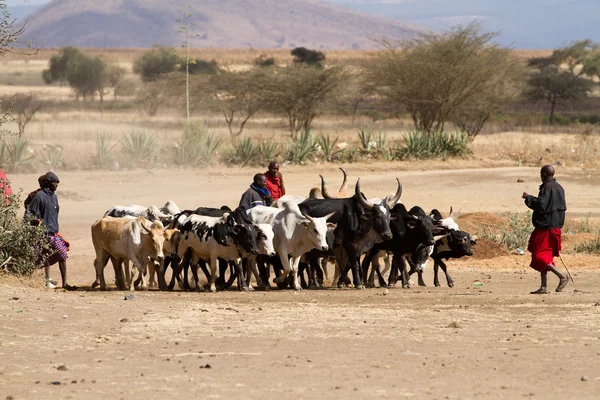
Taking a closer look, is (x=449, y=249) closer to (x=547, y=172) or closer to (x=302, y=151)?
(x=547, y=172)

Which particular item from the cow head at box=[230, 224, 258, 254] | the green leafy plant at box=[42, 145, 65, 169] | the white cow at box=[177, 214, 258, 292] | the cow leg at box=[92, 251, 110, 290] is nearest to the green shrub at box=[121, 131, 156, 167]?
the green leafy plant at box=[42, 145, 65, 169]

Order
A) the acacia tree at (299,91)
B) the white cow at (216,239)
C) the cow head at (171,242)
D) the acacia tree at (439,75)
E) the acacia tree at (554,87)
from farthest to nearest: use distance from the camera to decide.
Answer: the acacia tree at (554,87), the acacia tree at (299,91), the acacia tree at (439,75), the cow head at (171,242), the white cow at (216,239)

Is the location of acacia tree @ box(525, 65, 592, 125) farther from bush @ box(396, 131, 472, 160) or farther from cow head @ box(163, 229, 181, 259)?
cow head @ box(163, 229, 181, 259)

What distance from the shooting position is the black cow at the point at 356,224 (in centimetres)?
1445

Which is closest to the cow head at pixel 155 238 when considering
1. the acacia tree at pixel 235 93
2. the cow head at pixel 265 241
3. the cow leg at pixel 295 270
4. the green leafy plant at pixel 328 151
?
the cow head at pixel 265 241

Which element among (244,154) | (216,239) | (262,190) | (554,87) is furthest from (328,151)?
(554,87)

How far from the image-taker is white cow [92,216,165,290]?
46.2 ft

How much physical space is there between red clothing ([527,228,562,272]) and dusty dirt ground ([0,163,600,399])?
1.51ft

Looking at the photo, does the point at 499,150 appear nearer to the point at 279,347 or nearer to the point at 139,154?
the point at 139,154

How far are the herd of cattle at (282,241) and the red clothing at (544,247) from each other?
190cm

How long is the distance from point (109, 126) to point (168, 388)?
43.1 m

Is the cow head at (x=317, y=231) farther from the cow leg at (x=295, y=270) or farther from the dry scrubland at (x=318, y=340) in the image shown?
the dry scrubland at (x=318, y=340)

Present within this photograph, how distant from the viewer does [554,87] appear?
6812 cm

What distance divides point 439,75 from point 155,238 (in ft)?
94.3
